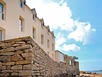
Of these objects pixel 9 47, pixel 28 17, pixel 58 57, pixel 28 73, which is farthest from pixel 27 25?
pixel 28 73

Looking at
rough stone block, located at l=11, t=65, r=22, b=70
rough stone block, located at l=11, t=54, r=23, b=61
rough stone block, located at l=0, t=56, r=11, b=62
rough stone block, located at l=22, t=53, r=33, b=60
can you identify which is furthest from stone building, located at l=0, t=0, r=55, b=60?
rough stone block, located at l=22, t=53, r=33, b=60

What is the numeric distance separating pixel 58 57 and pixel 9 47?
52.3 feet

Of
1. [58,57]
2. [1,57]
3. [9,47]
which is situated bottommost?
[58,57]

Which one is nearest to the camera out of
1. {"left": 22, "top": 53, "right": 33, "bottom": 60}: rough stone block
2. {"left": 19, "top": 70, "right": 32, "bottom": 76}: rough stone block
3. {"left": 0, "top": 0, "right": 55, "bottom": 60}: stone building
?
{"left": 19, "top": 70, "right": 32, "bottom": 76}: rough stone block

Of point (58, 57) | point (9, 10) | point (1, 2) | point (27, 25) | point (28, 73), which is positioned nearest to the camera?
point (28, 73)

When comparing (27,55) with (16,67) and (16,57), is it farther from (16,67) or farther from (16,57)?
(16,67)

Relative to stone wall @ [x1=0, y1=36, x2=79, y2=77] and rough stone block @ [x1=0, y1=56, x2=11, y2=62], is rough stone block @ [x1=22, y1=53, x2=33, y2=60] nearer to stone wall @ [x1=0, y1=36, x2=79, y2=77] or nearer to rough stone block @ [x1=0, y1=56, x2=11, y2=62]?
stone wall @ [x1=0, y1=36, x2=79, y2=77]

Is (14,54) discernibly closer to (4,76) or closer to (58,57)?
(4,76)

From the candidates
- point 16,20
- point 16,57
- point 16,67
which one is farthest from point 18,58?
point 16,20

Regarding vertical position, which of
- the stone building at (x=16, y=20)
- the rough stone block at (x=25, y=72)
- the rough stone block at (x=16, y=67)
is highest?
the stone building at (x=16, y=20)

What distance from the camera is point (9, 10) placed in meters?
12.2

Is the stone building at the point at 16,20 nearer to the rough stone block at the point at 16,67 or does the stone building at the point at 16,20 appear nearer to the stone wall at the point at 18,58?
the stone wall at the point at 18,58

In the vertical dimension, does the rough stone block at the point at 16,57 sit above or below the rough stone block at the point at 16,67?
above

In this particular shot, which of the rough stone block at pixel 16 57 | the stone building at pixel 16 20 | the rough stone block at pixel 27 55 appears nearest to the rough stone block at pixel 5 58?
the rough stone block at pixel 16 57
